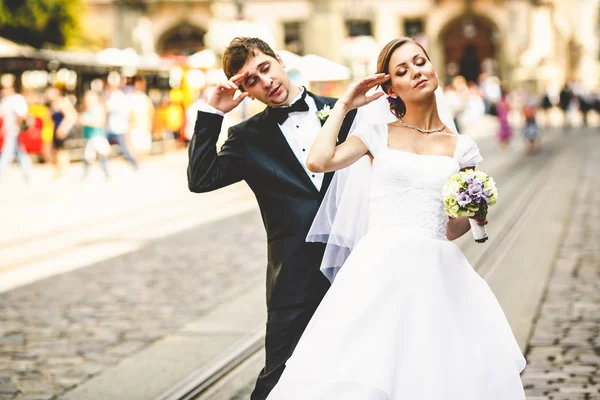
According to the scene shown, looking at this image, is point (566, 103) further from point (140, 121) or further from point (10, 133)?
point (10, 133)

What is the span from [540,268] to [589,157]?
14048 mm

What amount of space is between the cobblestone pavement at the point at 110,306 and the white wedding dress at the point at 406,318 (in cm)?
246

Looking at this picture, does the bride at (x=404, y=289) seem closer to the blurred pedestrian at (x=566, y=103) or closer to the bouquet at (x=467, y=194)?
the bouquet at (x=467, y=194)

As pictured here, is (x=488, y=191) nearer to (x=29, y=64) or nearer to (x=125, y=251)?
(x=125, y=251)

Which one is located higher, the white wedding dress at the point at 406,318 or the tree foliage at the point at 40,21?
the tree foliage at the point at 40,21

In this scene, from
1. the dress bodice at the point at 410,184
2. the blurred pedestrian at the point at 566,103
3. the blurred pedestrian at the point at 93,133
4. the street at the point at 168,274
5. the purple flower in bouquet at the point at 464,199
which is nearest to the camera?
the purple flower in bouquet at the point at 464,199

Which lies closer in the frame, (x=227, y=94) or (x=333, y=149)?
(x=333, y=149)

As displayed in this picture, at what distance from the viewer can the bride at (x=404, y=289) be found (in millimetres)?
3641

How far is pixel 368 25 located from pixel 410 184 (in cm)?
4910

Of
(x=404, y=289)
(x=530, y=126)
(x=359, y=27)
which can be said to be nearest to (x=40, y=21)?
(x=359, y=27)

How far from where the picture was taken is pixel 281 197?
13.8ft

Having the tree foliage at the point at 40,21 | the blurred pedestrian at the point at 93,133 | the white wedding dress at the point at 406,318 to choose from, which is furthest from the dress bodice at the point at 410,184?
the tree foliage at the point at 40,21

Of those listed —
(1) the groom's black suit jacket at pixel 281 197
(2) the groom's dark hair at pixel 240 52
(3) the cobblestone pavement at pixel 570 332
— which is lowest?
(3) the cobblestone pavement at pixel 570 332

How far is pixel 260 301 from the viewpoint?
787 cm
